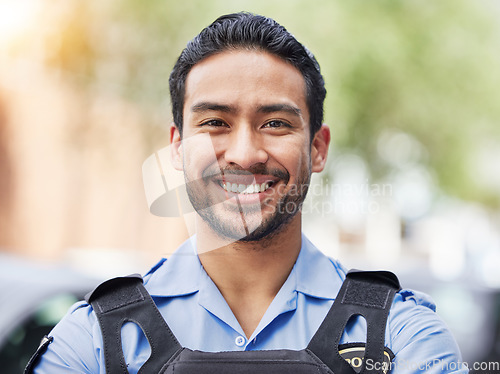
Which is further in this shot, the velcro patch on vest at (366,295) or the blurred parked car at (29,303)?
the blurred parked car at (29,303)

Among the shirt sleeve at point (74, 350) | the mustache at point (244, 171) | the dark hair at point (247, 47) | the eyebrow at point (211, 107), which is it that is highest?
the dark hair at point (247, 47)

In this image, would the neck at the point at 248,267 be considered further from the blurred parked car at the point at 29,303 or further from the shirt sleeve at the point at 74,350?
the blurred parked car at the point at 29,303

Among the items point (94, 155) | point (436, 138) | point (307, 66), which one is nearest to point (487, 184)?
point (436, 138)

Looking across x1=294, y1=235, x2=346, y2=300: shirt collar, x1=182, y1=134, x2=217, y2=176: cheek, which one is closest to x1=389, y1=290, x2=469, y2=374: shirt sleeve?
x1=294, y1=235, x2=346, y2=300: shirt collar

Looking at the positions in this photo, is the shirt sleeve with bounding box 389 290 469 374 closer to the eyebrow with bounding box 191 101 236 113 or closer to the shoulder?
the shoulder

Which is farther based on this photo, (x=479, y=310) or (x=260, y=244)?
(x=479, y=310)

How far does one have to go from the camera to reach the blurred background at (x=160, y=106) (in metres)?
8.60

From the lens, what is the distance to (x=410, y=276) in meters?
6.03

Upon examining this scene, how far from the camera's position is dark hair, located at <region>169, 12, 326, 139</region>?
7.43ft

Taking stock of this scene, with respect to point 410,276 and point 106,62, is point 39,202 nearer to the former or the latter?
point 106,62

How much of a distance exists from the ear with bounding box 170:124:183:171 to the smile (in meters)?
0.29

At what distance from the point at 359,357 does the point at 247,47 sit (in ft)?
3.90

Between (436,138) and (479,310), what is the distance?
6.93 m

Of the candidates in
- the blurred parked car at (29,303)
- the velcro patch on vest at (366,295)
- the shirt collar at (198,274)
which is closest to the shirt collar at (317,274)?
the shirt collar at (198,274)
